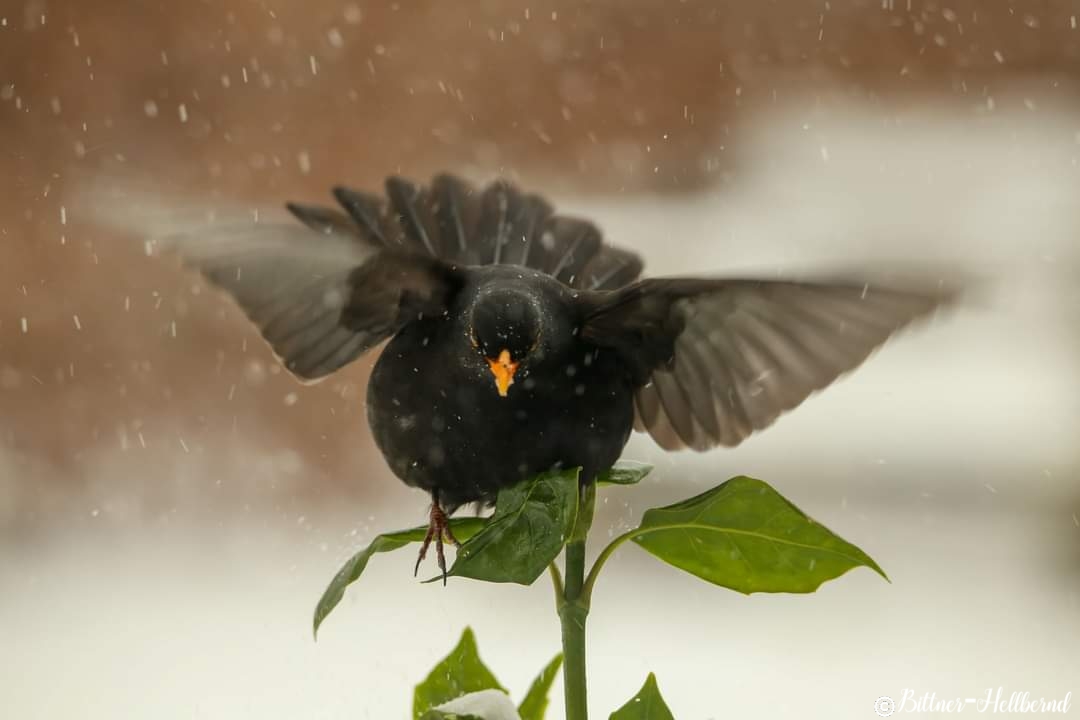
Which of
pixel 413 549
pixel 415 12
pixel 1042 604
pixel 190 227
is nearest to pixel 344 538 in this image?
pixel 413 549

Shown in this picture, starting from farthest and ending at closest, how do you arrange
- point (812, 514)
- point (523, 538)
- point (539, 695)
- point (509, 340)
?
point (812, 514), point (539, 695), point (509, 340), point (523, 538)

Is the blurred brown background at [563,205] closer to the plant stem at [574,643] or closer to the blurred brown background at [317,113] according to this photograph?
the blurred brown background at [317,113]

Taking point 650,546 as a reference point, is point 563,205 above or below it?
above

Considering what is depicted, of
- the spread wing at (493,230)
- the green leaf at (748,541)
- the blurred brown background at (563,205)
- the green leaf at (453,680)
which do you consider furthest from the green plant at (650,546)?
the blurred brown background at (563,205)

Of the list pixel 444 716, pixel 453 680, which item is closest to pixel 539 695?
pixel 453 680

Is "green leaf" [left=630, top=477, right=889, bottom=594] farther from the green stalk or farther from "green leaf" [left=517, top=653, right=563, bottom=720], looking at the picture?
"green leaf" [left=517, top=653, right=563, bottom=720]

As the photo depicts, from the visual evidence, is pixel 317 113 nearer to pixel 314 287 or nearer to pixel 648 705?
pixel 314 287
